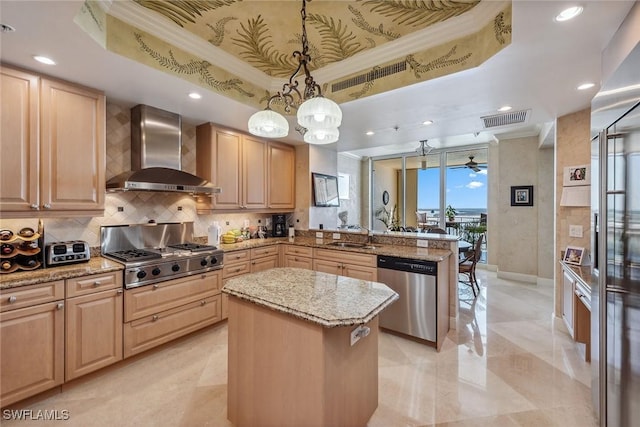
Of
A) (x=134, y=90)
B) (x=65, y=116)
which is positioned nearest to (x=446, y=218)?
(x=134, y=90)

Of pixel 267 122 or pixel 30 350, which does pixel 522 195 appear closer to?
pixel 267 122

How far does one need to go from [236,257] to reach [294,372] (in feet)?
7.30

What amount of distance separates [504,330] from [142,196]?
4508 millimetres

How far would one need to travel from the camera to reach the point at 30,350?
1919mm

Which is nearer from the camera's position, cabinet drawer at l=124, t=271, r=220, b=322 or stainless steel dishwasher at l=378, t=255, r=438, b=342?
cabinet drawer at l=124, t=271, r=220, b=322

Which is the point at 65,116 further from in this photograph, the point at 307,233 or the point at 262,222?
the point at 307,233

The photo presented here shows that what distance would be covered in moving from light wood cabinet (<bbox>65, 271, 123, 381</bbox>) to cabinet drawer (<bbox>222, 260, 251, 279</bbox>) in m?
1.09

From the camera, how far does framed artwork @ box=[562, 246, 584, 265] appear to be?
288 cm

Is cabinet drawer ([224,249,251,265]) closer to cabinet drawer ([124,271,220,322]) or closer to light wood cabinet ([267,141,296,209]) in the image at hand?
cabinet drawer ([124,271,220,322])

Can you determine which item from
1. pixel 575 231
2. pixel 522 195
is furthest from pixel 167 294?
pixel 522 195

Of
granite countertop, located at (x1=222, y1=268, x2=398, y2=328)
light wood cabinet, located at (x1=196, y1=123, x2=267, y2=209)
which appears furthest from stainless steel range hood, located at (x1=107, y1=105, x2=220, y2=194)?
granite countertop, located at (x1=222, y1=268, x2=398, y2=328)

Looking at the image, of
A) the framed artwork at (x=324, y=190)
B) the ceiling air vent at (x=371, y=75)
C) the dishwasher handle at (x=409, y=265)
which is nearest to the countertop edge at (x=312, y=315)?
the dishwasher handle at (x=409, y=265)

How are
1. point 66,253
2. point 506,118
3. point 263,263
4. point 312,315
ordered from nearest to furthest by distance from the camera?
1. point 312,315
2. point 66,253
3. point 506,118
4. point 263,263

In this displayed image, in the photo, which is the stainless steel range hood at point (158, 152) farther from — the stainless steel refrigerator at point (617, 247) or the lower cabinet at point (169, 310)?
the stainless steel refrigerator at point (617, 247)
